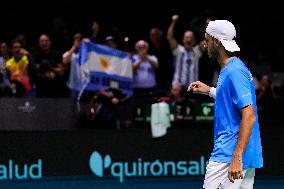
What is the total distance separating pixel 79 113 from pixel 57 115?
Result: 28 cm

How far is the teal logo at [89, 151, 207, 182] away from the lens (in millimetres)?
9078

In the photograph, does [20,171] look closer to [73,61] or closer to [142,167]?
[142,167]

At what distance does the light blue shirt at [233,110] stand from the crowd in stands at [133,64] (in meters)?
4.69

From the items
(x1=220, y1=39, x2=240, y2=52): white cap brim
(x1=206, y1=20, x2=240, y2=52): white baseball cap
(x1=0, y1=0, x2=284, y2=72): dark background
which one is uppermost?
(x1=0, y1=0, x2=284, y2=72): dark background

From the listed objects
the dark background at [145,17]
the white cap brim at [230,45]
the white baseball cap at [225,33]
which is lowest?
the white cap brim at [230,45]

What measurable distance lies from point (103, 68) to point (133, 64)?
482 millimetres

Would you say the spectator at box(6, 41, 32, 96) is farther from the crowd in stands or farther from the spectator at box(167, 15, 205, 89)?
the spectator at box(167, 15, 205, 89)

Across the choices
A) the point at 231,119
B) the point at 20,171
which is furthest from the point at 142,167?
the point at 231,119

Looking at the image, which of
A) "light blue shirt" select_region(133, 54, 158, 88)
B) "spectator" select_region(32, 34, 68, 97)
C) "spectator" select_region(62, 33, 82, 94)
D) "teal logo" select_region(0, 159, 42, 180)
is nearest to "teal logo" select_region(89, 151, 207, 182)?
"teal logo" select_region(0, 159, 42, 180)

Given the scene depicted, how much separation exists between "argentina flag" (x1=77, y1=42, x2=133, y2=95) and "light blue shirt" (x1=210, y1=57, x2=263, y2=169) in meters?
5.44

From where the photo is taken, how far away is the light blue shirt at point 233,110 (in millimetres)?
5117

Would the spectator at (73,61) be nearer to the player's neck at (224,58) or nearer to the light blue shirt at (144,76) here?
the light blue shirt at (144,76)

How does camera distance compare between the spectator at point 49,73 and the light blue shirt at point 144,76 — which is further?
the light blue shirt at point 144,76

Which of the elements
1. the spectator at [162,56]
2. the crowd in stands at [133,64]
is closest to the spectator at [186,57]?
the crowd in stands at [133,64]
